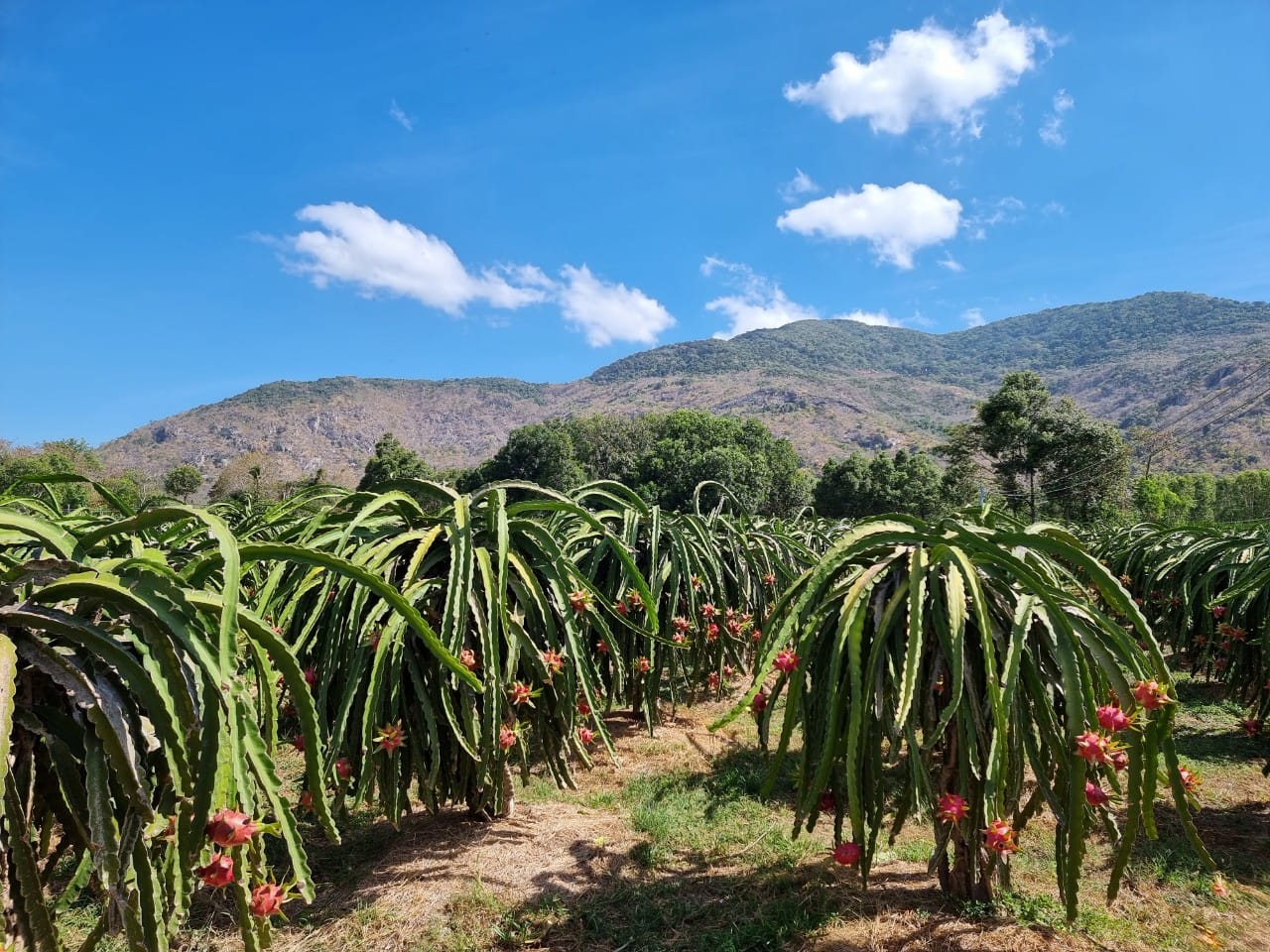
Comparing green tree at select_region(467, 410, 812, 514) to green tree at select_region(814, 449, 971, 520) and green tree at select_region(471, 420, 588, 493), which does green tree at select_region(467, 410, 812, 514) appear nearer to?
green tree at select_region(471, 420, 588, 493)

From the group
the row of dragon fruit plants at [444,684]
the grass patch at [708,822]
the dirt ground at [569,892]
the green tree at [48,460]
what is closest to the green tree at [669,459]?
the green tree at [48,460]

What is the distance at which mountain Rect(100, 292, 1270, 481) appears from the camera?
102062mm

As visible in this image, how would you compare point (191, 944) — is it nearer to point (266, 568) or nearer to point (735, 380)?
point (266, 568)

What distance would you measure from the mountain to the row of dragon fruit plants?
8677cm

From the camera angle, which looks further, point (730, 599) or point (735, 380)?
point (735, 380)

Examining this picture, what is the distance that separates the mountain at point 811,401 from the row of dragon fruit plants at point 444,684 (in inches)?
3416

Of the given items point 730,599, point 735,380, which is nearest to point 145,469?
point 735,380

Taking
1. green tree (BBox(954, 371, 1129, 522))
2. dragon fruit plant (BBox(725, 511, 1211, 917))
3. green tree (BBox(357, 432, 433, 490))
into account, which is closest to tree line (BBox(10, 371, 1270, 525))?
green tree (BBox(954, 371, 1129, 522))

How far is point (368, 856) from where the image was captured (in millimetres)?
3617

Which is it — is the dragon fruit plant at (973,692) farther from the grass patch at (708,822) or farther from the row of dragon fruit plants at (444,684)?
the grass patch at (708,822)

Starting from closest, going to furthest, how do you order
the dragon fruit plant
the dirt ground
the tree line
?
the dragon fruit plant < the dirt ground < the tree line

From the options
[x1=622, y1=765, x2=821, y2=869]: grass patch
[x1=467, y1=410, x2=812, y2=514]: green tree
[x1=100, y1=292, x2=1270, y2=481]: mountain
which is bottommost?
[x1=622, y1=765, x2=821, y2=869]: grass patch

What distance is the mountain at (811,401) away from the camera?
335 feet

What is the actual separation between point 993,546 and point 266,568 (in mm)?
4756
